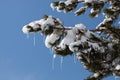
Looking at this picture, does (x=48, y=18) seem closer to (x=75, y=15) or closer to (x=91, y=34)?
(x=91, y=34)

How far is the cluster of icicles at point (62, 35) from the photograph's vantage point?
6445 millimetres

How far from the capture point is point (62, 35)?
6762 millimetres

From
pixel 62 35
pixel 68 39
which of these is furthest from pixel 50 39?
pixel 68 39

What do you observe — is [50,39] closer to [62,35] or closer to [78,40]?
[62,35]

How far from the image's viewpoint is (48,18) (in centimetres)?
686

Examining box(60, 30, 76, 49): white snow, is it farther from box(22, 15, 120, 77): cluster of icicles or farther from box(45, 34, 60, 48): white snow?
box(45, 34, 60, 48): white snow

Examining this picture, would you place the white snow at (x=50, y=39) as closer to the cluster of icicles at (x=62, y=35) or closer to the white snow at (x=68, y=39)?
the cluster of icicles at (x=62, y=35)

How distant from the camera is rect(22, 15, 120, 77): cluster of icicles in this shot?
645 cm

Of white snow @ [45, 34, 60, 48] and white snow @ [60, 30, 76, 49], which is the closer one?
white snow @ [60, 30, 76, 49]

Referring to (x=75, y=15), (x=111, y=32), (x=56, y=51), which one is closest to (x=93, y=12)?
(x=75, y=15)

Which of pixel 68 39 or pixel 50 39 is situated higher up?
pixel 50 39

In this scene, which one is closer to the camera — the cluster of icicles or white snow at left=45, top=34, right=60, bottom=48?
the cluster of icicles

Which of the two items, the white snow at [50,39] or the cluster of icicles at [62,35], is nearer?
the cluster of icicles at [62,35]

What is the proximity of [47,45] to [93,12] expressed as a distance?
4371 millimetres
